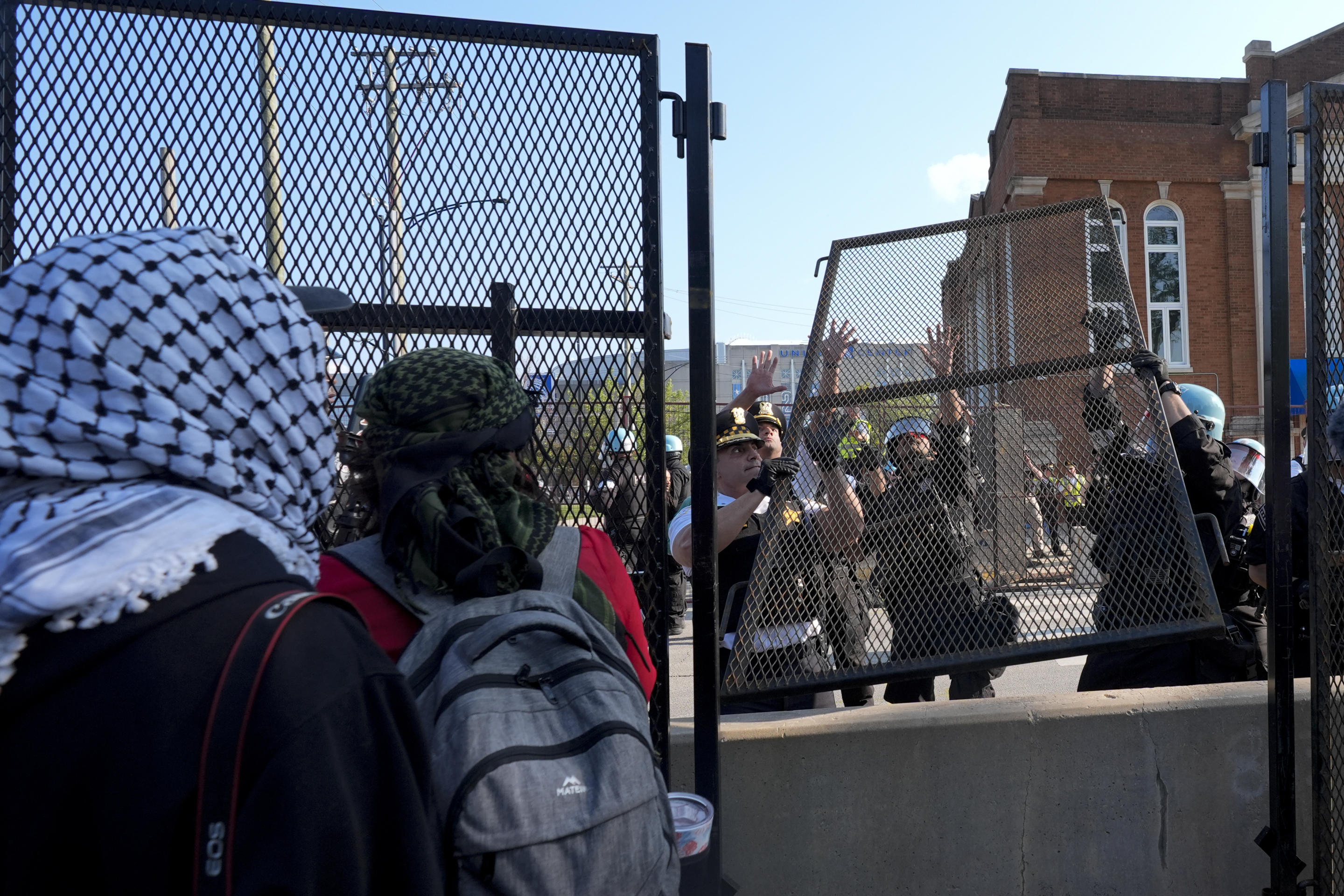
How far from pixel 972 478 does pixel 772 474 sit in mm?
683

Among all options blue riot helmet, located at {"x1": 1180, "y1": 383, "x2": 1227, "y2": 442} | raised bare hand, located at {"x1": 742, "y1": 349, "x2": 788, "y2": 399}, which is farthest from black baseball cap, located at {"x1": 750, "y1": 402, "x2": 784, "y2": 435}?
blue riot helmet, located at {"x1": 1180, "y1": 383, "x2": 1227, "y2": 442}

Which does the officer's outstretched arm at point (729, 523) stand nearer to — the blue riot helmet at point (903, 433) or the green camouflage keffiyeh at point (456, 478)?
the blue riot helmet at point (903, 433)

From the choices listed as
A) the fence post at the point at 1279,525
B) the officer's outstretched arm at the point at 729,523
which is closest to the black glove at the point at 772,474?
the officer's outstretched arm at the point at 729,523

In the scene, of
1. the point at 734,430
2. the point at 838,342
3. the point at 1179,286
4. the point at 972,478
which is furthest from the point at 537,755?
the point at 1179,286

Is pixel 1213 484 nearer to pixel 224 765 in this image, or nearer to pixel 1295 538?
pixel 1295 538

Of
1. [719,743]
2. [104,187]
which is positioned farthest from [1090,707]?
[104,187]

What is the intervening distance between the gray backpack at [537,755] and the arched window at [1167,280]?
24557 mm

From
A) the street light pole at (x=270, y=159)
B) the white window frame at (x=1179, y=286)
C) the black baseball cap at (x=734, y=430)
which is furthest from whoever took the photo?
the white window frame at (x=1179, y=286)

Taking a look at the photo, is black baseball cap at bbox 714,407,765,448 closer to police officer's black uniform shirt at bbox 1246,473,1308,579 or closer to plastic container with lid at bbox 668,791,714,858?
police officer's black uniform shirt at bbox 1246,473,1308,579

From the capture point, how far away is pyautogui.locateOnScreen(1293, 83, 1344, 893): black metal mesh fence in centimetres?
285

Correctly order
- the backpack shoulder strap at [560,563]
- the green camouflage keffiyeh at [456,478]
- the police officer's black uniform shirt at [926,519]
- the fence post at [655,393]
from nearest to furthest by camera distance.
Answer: the green camouflage keffiyeh at [456,478] < the backpack shoulder strap at [560,563] < the fence post at [655,393] < the police officer's black uniform shirt at [926,519]

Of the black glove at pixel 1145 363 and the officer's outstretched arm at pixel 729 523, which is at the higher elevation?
the black glove at pixel 1145 363

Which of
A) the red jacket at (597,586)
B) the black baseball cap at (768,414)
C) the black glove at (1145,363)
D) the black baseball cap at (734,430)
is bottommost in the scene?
the red jacket at (597,586)

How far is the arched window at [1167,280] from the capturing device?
75.7 ft
